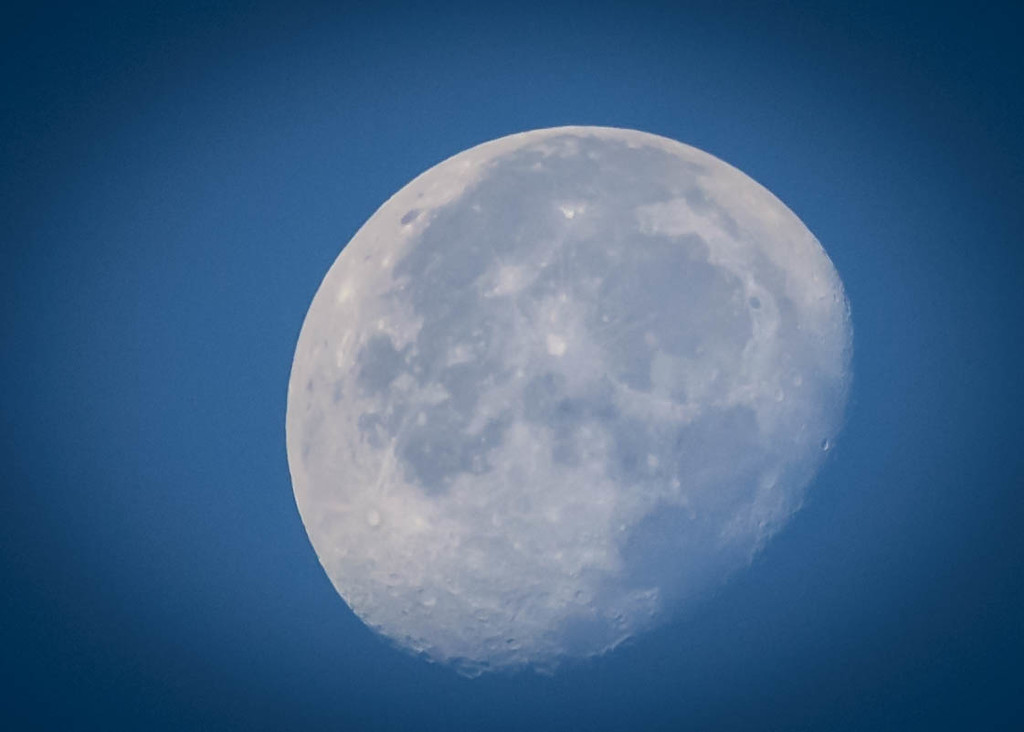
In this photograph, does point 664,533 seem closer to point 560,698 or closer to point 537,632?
point 537,632

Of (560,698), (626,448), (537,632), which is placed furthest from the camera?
(560,698)

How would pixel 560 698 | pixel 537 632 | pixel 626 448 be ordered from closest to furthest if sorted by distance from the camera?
pixel 626 448
pixel 537 632
pixel 560 698

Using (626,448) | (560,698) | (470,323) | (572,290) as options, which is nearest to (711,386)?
(626,448)

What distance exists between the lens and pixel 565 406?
210 inches

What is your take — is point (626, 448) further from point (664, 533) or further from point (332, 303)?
point (332, 303)

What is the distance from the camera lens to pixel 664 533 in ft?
17.9

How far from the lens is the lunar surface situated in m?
5.36

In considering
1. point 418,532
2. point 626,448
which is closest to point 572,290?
point 626,448

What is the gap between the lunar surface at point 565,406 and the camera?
536 cm

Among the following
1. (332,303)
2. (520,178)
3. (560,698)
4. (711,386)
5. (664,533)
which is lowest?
(560,698)

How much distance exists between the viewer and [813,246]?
21.2 feet

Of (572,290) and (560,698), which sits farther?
(560,698)

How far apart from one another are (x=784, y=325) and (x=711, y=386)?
0.78 meters

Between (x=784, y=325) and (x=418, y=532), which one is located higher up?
(x=784, y=325)
